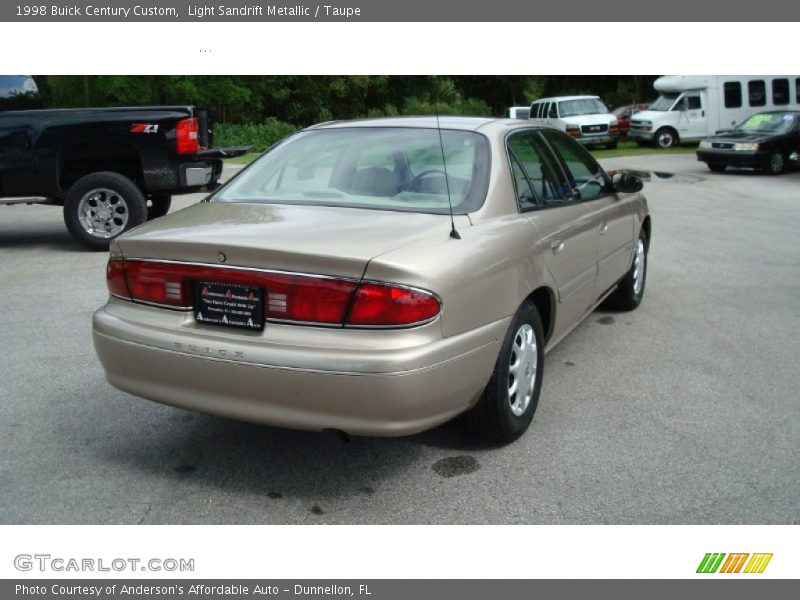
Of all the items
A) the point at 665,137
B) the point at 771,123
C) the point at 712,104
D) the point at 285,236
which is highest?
the point at 712,104

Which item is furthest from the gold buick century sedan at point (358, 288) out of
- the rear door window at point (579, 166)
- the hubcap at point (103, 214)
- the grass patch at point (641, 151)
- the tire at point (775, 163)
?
the grass patch at point (641, 151)

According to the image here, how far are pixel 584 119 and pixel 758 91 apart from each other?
18.8ft

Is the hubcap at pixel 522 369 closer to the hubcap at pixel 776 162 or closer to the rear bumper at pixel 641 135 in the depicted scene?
the hubcap at pixel 776 162

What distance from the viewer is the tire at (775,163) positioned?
19016 millimetres

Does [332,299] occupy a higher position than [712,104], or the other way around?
[712,104]

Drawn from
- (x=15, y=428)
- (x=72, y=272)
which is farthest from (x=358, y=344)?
(x=72, y=272)

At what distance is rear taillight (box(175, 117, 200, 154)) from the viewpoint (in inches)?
350

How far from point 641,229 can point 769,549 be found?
3844mm

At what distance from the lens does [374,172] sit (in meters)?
4.20

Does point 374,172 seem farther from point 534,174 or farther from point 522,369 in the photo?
point 522,369

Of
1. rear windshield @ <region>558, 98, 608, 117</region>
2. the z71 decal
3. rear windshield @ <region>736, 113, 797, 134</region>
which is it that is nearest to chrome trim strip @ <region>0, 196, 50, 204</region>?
the z71 decal

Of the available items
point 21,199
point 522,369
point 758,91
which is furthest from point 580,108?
point 522,369

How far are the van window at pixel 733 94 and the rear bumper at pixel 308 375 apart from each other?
27068 millimetres

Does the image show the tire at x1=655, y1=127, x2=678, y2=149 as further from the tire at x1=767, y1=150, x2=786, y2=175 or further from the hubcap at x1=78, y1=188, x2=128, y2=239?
the hubcap at x1=78, y1=188, x2=128, y2=239
